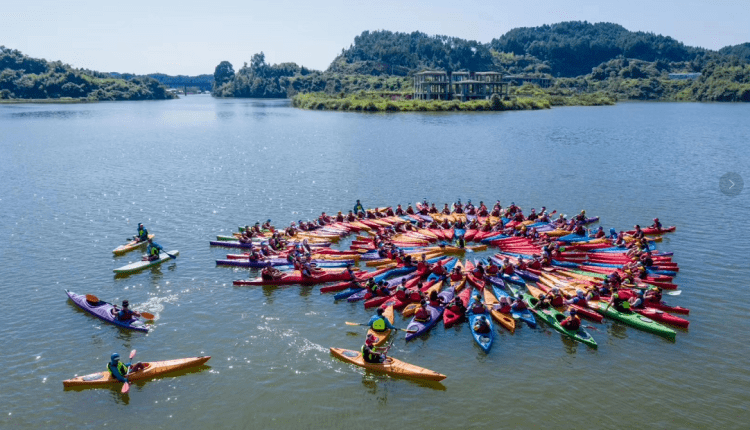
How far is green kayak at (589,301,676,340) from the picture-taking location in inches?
1057

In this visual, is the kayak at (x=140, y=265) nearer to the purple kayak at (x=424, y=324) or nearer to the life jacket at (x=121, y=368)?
the life jacket at (x=121, y=368)

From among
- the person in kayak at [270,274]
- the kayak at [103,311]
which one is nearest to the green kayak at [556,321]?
the person in kayak at [270,274]

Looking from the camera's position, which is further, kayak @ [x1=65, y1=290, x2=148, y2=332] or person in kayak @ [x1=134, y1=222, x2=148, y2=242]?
person in kayak @ [x1=134, y1=222, x2=148, y2=242]

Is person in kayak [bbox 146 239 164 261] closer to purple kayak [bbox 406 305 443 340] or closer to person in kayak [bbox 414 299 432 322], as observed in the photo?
purple kayak [bbox 406 305 443 340]

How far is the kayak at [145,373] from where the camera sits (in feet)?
77.6

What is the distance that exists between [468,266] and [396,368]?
13331 millimetres

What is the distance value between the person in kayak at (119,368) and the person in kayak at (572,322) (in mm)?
20377

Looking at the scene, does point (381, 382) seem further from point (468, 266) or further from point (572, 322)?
point (468, 266)

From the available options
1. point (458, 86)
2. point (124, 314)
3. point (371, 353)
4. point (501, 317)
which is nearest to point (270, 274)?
point (124, 314)

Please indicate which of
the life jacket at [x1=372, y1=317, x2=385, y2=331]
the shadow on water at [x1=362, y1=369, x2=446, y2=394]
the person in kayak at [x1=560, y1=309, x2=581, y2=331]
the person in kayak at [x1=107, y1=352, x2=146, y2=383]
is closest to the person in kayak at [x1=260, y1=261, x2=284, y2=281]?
the life jacket at [x1=372, y1=317, x2=385, y2=331]

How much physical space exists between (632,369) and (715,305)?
32.7 feet

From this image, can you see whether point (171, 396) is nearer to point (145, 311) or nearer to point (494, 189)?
point (145, 311)

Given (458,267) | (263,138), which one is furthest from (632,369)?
(263,138)

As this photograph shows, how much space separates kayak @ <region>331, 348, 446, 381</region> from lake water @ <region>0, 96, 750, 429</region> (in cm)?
39
